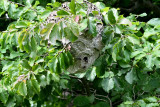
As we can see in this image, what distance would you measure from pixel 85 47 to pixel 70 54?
0.38 ft

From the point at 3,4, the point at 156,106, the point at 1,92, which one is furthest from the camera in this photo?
the point at 3,4

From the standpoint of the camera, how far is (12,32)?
144 centimetres

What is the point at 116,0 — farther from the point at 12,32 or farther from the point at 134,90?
the point at 12,32

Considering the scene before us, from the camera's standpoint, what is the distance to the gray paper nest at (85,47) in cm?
125

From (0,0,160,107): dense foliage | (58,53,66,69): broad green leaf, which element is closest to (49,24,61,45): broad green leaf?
(0,0,160,107): dense foliage

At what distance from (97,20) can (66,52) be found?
8.3 inches

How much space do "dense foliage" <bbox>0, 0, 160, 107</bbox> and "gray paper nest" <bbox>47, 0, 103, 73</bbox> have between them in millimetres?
34

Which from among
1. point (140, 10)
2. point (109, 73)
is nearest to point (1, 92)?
point (109, 73)

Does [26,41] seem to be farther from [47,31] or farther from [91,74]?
[91,74]

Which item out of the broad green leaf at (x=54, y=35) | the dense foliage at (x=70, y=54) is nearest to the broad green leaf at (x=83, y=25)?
the dense foliage at (x=70, y=54)

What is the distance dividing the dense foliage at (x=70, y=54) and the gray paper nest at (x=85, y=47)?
0.03 metres

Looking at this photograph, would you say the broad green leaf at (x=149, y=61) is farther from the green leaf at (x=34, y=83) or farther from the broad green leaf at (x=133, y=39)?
the green leaf at (x=34, y=83)

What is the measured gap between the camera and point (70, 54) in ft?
4.02

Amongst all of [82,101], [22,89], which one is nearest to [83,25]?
[22,89]
